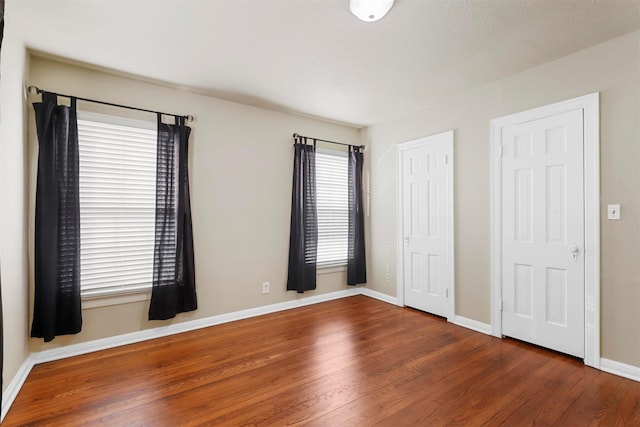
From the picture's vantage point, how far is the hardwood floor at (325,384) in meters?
1.96

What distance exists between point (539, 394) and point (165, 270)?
10.8ft

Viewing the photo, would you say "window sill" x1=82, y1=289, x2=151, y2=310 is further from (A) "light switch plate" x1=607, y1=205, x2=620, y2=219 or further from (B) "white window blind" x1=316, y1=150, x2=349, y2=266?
(A) "light switch plate" x1=607, y1=205, x2=620, y2=219

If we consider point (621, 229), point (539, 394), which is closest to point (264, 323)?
point (539, 394)

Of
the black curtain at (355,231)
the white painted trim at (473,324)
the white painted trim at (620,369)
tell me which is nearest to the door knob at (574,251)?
the white painted trim at (620,369)

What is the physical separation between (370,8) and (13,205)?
280 cm

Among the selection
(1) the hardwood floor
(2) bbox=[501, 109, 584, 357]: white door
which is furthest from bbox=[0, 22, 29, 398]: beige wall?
(2) bbox=[501, 109, 584, 357]: white door

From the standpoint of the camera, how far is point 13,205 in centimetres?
226

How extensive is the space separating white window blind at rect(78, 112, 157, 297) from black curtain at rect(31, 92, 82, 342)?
10 centimetres

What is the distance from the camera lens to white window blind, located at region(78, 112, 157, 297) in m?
2.86

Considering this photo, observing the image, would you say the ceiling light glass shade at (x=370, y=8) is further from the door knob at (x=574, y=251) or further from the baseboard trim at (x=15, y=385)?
the baseboard trim at (x=15, y=385)

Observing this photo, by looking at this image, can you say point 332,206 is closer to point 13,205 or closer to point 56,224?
point 56,224

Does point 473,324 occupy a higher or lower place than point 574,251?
lower

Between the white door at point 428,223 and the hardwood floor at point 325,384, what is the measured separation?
64cm

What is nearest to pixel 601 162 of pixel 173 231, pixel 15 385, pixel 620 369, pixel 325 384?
pixel 620 369
